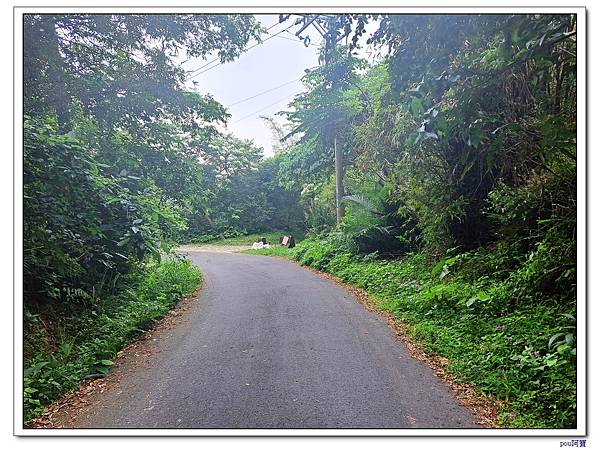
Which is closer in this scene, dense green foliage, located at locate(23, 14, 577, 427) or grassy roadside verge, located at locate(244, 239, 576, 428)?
grassy roadside verge, located at locate(244, 239, 576, 428)

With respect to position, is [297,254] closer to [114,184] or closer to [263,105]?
[114,184]

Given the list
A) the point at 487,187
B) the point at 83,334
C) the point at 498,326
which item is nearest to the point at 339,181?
the point at 487,187

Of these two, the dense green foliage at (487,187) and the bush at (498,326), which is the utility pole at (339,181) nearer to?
the dense green foliage at (487,187)

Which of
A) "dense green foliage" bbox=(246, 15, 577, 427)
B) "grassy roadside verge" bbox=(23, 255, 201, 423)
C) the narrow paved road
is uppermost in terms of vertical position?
"dense green foliage" bbox=(246, 15, 577, 427)

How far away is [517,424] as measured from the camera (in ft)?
7.69

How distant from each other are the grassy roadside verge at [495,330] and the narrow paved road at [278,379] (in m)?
0.27

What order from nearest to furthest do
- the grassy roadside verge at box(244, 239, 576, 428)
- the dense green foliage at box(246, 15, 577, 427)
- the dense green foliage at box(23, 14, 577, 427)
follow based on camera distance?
the grassy roadside verge at box(244, 239, 576, 428) → the dense green foliage at box(246, 15, 577, 427) → the dense green foliage at box(23, 14, 577, 427)

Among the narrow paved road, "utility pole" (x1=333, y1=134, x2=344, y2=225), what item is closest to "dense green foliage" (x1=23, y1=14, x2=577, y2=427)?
the narrow paved road

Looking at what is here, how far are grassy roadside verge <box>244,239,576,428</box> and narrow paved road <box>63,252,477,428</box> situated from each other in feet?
0.87

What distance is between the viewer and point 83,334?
3.91 metres

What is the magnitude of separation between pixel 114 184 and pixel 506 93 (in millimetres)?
3473

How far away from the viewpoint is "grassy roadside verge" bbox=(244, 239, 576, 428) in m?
2.44

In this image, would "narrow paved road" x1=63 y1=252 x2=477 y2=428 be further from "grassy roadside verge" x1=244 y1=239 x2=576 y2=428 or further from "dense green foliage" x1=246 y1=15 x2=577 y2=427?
"dense green foliage" x1=246 y1=15 x2=577 y2=427
